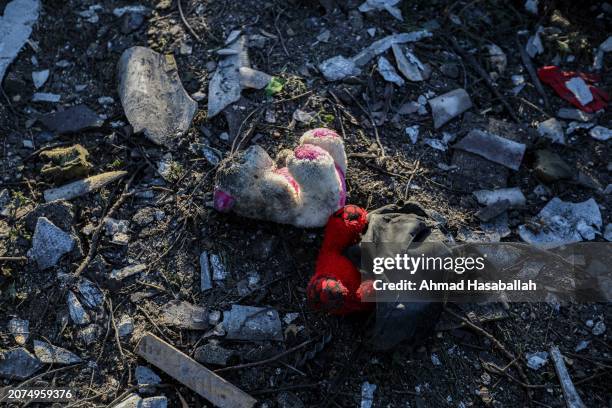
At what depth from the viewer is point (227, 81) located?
3322 mm

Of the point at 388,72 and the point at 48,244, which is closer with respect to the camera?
the point at 48,244

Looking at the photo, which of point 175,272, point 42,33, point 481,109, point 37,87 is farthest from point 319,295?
point 42,33

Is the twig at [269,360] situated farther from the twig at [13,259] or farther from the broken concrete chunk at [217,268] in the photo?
the twig at [13,259]

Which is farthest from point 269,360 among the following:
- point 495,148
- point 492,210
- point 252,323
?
point 495,148

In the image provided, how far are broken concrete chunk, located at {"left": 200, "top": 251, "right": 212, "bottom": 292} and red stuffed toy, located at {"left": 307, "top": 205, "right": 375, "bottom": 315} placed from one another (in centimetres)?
57

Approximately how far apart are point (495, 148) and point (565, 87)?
805 millimetres

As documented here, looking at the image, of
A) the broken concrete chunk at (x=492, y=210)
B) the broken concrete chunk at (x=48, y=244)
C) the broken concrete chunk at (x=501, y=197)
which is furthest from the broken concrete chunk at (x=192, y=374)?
the broken concrete chunk at (x=501, y=197)

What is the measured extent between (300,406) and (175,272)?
2.95ft

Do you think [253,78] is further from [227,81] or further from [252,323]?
[252,323]

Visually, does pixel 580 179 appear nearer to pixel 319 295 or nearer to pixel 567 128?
pixel 567 128

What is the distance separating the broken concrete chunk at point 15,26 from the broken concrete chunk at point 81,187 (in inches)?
41.6

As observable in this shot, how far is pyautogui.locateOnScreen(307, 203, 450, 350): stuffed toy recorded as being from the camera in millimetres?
2299

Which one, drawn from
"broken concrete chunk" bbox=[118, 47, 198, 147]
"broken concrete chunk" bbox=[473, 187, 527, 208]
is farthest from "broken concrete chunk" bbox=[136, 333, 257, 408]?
"broken concrete chunk" bbox=[473, 187, 527, 208]

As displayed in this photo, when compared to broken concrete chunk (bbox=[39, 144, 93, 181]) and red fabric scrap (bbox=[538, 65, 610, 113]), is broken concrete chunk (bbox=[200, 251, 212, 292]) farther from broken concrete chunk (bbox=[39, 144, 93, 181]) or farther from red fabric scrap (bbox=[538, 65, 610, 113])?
red fabric scrap (bbox=[538, 65, 610, 113])
